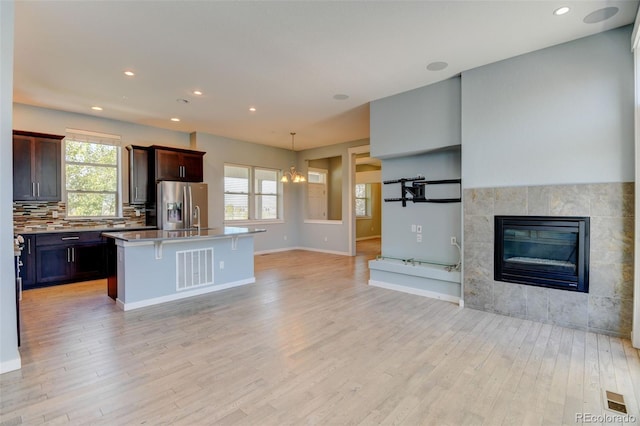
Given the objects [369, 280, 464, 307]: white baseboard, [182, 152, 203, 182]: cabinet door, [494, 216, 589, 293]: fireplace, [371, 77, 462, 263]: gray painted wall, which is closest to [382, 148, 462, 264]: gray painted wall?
[371, 77, 462, 263]: gray painted wall

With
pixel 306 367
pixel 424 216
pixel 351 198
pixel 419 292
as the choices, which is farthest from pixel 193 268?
pixel 351 198

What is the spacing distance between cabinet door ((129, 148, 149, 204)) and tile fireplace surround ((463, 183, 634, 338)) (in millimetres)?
5876

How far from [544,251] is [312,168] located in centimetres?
728

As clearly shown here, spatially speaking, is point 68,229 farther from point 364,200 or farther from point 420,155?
point 364,200

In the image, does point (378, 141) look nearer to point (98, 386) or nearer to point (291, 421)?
point (291, 421)

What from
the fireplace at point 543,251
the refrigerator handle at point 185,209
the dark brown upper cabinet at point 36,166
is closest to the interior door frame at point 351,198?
the refrigerator handle at point 185,209

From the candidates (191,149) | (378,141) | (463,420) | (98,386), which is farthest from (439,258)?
(191,149)

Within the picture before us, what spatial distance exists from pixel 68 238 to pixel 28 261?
0.59m

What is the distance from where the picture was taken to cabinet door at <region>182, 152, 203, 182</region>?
21.7 feet

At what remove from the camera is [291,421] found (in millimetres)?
1849

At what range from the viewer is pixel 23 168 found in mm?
4961

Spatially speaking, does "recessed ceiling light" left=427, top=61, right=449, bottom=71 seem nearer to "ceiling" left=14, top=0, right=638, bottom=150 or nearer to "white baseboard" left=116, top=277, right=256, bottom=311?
"ceiling" left=14, top=0, right=638, bottom=150

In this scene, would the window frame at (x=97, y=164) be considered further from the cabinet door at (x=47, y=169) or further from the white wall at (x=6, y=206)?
the white wall at (x=6, y=206)

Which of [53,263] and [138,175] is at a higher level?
[138,175]
